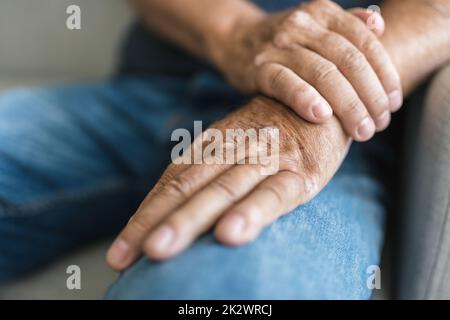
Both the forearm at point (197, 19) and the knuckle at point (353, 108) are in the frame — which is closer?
the knuckle at point (353, 108)

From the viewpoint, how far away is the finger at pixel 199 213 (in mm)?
386

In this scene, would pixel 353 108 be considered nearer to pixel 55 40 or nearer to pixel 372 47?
pixel 372 47

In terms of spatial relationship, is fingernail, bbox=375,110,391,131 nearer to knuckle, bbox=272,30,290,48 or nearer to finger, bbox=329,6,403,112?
finger, bbox=329,6,403,112

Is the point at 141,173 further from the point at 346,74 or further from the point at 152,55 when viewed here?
the point at 346,74

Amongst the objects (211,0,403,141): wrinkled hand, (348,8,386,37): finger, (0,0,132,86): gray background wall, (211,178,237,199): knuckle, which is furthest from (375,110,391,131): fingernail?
(0,0,132,86): gray background wall

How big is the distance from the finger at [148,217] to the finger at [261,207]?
0.14 feet

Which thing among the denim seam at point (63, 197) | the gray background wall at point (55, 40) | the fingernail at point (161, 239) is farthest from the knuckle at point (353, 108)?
the gray background wall at point (55, 40)

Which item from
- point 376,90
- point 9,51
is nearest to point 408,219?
point 376,90

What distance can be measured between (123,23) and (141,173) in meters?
0.50

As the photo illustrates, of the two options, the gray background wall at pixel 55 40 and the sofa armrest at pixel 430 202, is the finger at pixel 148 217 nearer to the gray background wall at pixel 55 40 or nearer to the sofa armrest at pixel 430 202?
the sofa armrest at pixel 430 202

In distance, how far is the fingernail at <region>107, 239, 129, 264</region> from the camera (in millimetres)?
416

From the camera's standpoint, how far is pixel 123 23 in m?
1.15

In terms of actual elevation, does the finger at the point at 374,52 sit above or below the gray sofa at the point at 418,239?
above
